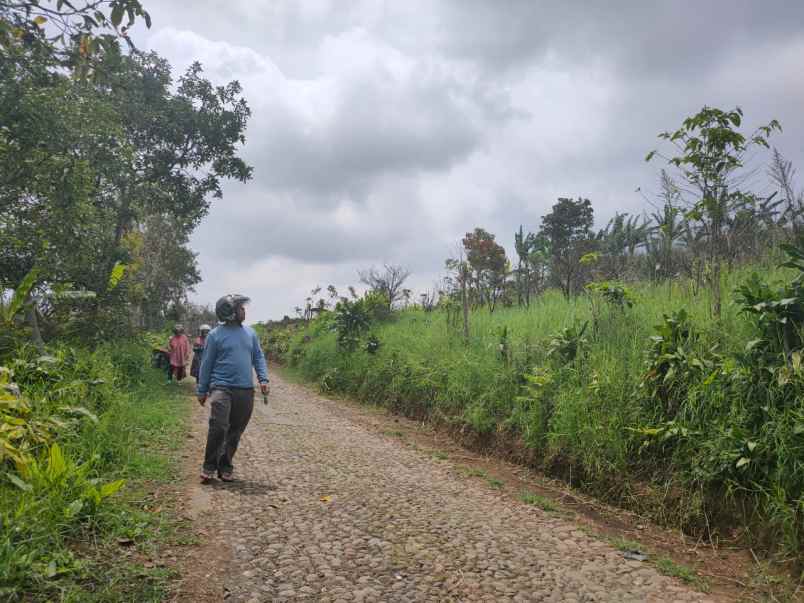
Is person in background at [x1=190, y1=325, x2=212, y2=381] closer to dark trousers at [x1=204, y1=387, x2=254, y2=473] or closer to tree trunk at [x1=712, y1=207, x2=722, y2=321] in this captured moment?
dark trousers at [x1=204, y1=387, x2=254, y2=473]

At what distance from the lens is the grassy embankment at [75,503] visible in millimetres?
2848

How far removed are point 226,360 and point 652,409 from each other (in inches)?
173

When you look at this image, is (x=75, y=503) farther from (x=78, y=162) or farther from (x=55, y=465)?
(x=78, y=162)

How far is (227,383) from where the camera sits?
548 cm

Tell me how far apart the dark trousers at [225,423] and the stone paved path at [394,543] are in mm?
298

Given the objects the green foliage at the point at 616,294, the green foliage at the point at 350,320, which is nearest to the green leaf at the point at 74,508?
the green foliage at the point at 616,294

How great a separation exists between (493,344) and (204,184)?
13161mm

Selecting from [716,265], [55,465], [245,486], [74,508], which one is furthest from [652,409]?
[55,465]

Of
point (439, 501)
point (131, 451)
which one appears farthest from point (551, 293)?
point (131, 451)

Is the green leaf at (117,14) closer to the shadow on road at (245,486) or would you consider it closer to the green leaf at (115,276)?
the shadow on road at (245,486)

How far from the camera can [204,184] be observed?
17719 mm

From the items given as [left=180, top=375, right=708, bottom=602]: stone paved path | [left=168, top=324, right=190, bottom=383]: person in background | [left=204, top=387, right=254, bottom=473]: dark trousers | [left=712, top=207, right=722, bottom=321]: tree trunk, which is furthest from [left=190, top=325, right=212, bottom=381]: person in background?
[left=712, top=207, right=722, bottom=321]: tree trunk

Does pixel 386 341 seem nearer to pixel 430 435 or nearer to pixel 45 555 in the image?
pixel 430 435

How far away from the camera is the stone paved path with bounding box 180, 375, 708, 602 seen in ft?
10.4
